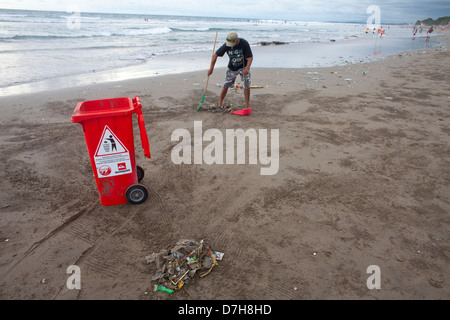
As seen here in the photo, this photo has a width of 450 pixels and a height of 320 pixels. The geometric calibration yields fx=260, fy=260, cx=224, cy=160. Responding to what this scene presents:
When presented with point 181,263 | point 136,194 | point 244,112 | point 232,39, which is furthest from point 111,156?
point 232,39

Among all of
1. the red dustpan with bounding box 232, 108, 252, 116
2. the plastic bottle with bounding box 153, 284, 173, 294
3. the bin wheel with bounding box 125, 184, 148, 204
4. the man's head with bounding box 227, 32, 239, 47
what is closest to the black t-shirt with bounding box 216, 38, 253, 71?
the man's head with bounding box 227, 32, 239, 47

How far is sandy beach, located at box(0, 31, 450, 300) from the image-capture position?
2.10 m

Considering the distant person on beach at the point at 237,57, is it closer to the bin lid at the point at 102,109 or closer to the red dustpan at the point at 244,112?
the red dustpan at the point at 244,112

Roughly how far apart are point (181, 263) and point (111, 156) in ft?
4.47

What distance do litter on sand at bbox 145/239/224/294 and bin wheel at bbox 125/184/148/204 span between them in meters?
0.85

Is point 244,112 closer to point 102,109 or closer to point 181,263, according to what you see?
point 102,109

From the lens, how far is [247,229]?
104 inches

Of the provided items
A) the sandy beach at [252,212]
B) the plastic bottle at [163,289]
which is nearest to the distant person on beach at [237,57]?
the sandy beach at [252,212]

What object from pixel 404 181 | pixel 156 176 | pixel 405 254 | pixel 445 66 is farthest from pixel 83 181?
pixel 445 66

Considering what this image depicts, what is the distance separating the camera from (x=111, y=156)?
2.76 metres

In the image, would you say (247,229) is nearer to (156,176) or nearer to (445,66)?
(156,176)

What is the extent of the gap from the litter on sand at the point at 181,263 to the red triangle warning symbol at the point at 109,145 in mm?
1153

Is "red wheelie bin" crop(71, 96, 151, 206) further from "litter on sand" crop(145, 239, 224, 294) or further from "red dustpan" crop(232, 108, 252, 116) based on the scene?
"red dustpan" crop(232, 108, 252, 116)

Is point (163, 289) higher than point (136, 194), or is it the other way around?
point (136, 194)
